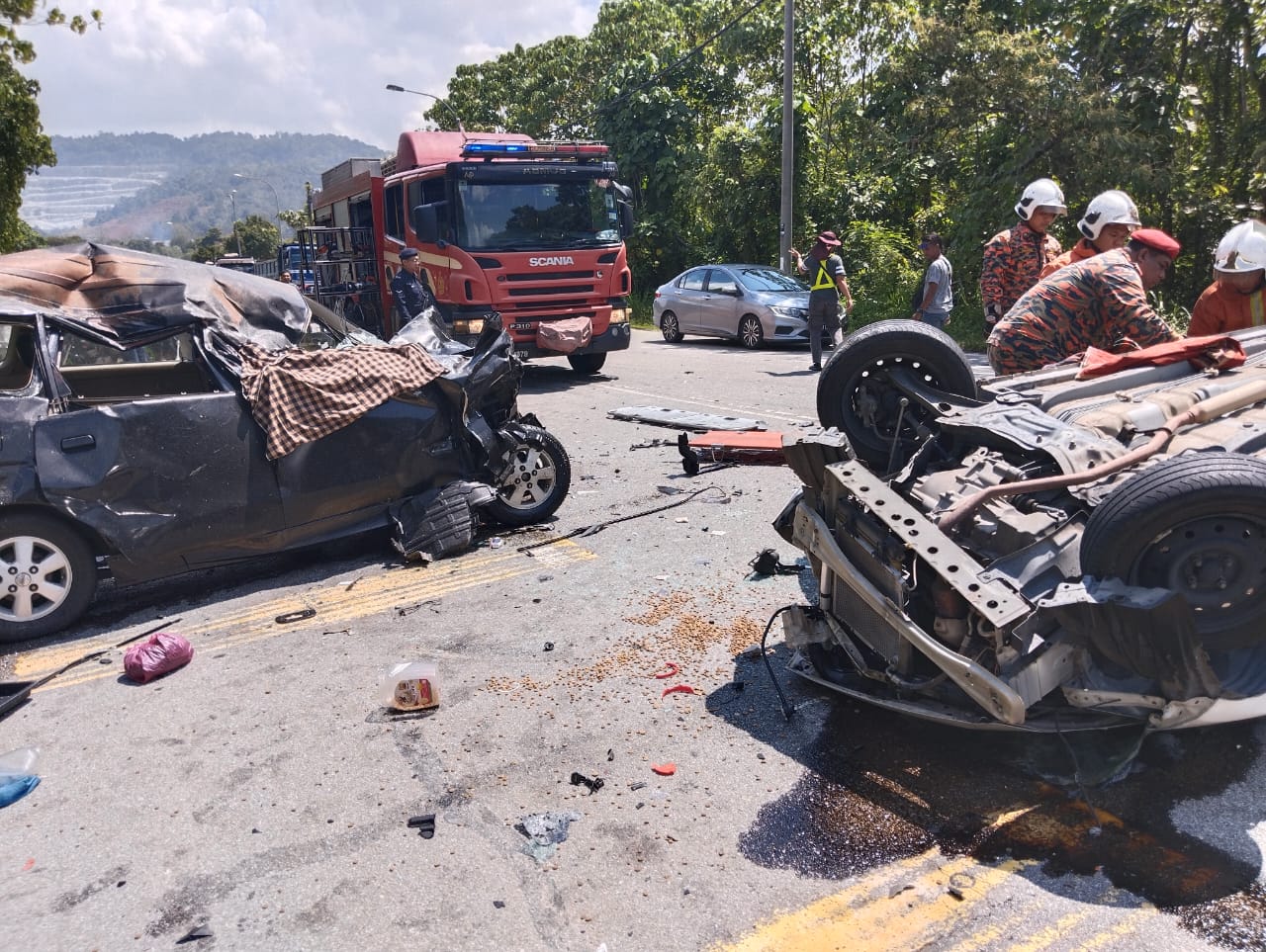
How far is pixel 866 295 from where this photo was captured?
19875 mm

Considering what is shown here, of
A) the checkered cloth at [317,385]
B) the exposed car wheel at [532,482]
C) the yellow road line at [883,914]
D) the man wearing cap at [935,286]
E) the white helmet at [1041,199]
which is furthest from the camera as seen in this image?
the man wearing cap at [935,286]

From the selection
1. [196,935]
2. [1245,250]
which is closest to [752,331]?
[1245,250]

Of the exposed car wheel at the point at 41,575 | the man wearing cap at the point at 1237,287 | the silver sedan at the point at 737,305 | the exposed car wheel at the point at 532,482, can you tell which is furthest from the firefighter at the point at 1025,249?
the silver sedan at the point at 737,305

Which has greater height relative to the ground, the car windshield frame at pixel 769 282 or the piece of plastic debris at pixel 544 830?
the car windshield frame at pixel 769 282

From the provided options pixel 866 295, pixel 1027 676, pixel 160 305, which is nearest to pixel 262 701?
pixel 160 305

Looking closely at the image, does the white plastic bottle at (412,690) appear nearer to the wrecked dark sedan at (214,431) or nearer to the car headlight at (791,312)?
the wrecked dark sedan at (214,431)

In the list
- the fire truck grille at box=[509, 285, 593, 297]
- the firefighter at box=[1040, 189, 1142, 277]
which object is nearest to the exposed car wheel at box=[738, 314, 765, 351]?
the fire truck grille at box=[509, 285, 593, 297]

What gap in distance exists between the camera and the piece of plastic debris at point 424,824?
3.23m

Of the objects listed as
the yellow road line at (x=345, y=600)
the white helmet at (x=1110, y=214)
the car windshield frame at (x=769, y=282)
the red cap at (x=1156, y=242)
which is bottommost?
the yellow road line at (x=345, y=600)

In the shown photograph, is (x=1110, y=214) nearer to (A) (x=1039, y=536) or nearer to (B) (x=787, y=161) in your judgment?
(A) (x=1039, y=536)

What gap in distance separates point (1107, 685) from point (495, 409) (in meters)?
4.31

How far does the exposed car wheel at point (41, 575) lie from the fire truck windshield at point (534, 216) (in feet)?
25.6

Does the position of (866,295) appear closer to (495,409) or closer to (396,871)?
(495,409)

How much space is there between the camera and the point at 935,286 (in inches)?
422
